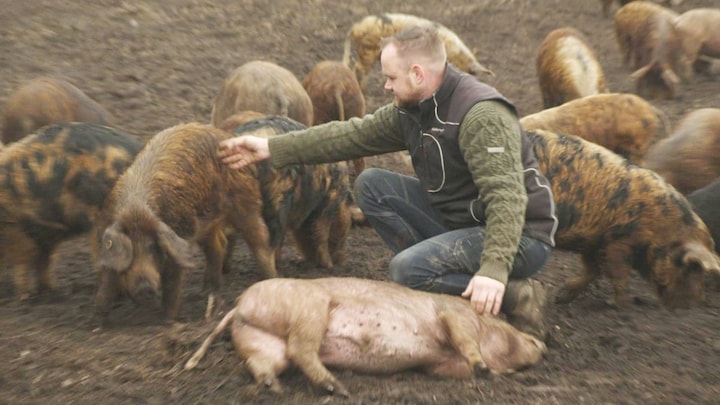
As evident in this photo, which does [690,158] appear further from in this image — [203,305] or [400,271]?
[203,305]

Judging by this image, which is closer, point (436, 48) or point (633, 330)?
point (436, 48)

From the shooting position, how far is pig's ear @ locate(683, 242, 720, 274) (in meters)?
5.97

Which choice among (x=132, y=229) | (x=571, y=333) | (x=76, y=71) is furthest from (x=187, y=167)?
(x=76, y=71)

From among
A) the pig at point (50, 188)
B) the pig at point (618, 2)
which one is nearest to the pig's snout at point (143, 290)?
the pig at point (50, 188)

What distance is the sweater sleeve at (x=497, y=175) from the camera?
4.34m

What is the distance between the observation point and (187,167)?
5.54 meters

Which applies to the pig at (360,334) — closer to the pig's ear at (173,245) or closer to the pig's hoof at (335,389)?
the pig's hoof at (335,389)

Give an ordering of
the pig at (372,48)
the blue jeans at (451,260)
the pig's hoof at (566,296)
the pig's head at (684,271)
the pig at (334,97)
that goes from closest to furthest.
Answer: the blue jeans at (451,260) < the pig's head at (684,271) < the pig's hoof at (566,296) < the pig at (334,97) < the pig at (372,48)

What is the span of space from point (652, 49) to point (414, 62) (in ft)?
30.5

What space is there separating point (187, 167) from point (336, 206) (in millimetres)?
1608

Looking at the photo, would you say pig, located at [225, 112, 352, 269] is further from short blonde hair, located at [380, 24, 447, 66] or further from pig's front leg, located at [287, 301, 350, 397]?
pig's front leg, located at [287, 301, 350, 397]

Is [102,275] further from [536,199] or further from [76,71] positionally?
[76,71]

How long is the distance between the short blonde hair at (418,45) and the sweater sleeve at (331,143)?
737 millimetres

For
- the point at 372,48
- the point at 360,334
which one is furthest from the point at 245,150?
the point at 372,48
